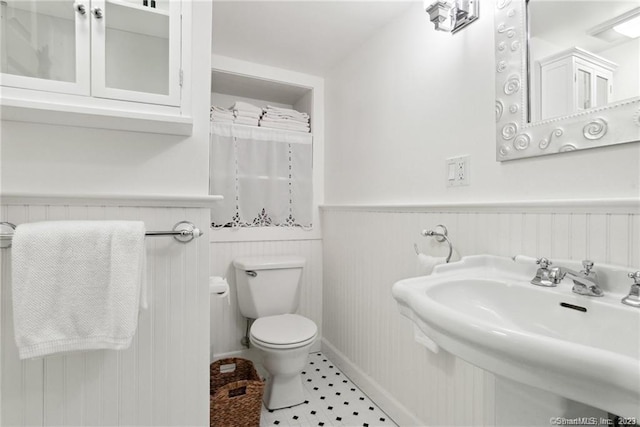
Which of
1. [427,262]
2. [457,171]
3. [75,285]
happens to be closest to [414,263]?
[427,262]

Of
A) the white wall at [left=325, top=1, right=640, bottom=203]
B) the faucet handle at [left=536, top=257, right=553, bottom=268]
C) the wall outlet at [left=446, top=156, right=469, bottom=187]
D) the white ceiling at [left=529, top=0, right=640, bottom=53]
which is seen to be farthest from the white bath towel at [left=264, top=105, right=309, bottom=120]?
the faucet handle at [left=536, top=257, right=553, bottom=268]

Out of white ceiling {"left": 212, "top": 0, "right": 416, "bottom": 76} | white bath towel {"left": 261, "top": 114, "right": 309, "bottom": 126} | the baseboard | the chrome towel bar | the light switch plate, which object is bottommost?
the baseboard

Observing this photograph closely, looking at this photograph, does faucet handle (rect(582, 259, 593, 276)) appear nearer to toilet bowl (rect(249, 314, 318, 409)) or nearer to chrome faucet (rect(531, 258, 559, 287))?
chrome faucet (rect(531, 258, 559, 287))

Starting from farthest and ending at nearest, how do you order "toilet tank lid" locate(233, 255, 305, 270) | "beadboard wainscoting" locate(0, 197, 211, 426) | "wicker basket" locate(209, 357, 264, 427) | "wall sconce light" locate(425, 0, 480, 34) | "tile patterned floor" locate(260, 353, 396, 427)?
"toilet tank lid" locate(233, 255, 305, 270) → "tile patterned floor" locate(260, 353, 396, 427) → "wicker basket" locate(209, 357, 264, 427) → "wall sconce light" locate(425, 0, 480, 34) → "beadboard wainscoting" locate(0, 197, 211, 426)

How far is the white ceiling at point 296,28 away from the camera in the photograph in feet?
5.10

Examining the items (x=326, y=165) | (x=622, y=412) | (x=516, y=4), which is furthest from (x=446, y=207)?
(x=326, y=165)

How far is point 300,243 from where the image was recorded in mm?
2287

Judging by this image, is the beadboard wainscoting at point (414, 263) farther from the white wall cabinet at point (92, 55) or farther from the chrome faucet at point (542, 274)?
the white wall cabinet at point (92, 55)

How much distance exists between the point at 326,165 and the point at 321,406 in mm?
1601

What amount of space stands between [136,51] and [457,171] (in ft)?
4.20

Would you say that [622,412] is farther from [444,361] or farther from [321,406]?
[321,406]

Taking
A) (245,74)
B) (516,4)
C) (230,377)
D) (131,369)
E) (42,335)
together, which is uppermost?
(245,74)

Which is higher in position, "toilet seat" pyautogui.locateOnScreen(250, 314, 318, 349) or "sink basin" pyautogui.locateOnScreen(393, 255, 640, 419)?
"sink basin" pyautogui.locateOnScreen(393, 255, 640, 419)

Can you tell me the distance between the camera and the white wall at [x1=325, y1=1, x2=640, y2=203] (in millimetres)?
920
